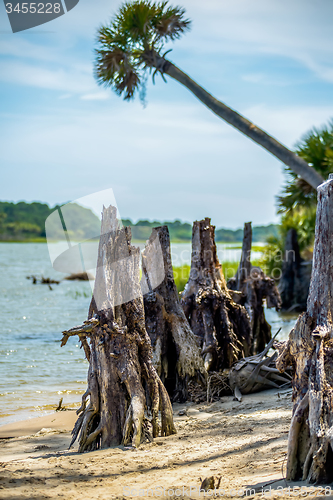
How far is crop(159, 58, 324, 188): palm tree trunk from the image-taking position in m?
14.4

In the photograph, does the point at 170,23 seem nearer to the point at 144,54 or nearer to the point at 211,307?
the point at 144,54

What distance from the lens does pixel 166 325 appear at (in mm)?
7188

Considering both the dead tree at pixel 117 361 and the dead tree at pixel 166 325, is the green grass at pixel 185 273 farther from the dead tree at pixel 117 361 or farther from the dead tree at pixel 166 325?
the dead tree at pixel 117 361

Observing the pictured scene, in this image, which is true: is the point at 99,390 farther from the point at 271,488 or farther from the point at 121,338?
the point at 271,488

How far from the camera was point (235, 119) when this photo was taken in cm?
1482

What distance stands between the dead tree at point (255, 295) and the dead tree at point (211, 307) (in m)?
1.39

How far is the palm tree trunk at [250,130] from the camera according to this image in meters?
14.4

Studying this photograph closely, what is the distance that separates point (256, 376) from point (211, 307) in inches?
61.4

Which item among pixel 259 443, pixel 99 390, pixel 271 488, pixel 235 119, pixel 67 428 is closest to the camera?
pixel 271 488

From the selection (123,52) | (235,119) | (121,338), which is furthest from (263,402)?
(123,52)

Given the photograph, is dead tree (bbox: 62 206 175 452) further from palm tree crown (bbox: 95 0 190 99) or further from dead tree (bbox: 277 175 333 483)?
palm tree crown (bbox: 95 0 190 99)

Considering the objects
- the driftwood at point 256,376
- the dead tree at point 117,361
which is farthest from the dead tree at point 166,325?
the dead tree at point 117,361

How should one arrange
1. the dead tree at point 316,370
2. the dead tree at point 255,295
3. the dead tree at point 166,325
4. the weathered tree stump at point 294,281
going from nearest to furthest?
the dead tree at point 316,370, the dead tree at point 166,325, the dead tree at point 255,295, the weathered tree stump at point 294,281

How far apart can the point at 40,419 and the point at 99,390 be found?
2.40 meters
